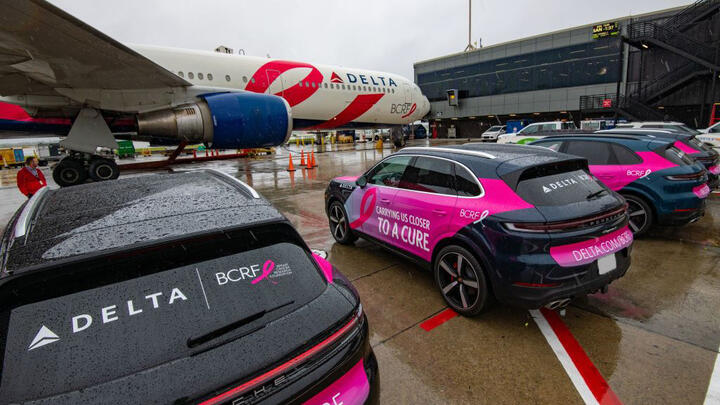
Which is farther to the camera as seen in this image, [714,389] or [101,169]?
[101,169]

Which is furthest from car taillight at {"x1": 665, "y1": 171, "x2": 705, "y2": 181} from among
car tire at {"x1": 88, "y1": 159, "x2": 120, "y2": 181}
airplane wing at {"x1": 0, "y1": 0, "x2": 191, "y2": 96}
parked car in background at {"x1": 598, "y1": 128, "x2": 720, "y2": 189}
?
car tire at {"x1": 88, "y1": 159, "x2": 120, "y2": 181}

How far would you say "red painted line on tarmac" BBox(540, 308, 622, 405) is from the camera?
2.40 metres

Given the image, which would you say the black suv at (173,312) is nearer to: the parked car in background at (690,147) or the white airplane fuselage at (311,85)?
the parked car in background at (690,147)

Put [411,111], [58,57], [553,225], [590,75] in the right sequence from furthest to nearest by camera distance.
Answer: [590,75]
[411,111]
[58,57]
[553,225]

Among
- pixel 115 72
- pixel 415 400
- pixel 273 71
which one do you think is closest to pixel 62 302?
pixel 415 400

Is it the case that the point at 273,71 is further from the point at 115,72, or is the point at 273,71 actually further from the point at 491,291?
the point at 491,291

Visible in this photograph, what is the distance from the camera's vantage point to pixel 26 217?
184 cm

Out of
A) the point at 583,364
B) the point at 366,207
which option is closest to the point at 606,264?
the point at 583,364

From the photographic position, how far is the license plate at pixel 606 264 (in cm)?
300

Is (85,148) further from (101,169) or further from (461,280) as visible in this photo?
(461,280)

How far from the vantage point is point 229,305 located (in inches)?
60.7

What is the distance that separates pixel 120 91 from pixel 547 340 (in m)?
10.9

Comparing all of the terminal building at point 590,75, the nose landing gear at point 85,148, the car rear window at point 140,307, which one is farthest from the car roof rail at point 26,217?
A: the terminal building at point 590,75

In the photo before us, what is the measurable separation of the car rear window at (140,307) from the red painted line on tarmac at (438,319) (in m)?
1.88
